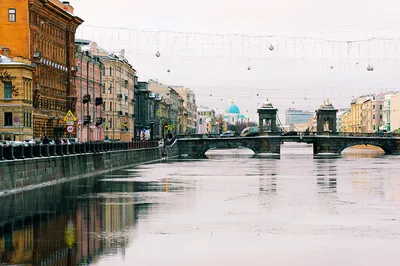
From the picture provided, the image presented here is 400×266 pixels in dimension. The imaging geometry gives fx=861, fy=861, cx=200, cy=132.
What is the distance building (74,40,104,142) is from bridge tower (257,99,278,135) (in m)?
35.9

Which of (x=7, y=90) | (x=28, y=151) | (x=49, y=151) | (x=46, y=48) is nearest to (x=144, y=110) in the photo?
(x=46, y=48)

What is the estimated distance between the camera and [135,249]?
23.5m

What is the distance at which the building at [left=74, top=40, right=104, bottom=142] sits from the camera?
104 meters

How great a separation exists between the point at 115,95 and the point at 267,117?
33.6m

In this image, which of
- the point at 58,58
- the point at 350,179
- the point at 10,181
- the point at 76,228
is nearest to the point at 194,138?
the point at 58,58

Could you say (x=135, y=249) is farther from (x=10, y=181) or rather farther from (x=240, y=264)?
(x=10, y=181)

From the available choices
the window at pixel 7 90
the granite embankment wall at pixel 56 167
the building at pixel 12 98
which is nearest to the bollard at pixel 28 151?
the granite embankment wall at pixel 56 167

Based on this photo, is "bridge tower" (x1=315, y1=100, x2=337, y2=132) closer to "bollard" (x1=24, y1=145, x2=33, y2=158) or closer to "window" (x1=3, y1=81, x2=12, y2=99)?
"window" (x1=3, y1=81, x2=12, y2=99)

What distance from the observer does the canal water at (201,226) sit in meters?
22.3

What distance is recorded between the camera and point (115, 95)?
429ft

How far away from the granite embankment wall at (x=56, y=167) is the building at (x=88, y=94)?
1798cm

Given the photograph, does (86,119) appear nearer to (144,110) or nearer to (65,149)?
(65,149)

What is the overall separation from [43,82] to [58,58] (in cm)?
776

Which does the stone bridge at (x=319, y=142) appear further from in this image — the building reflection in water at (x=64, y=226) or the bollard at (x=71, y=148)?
the building reflection in water at (x=64, y=226)
